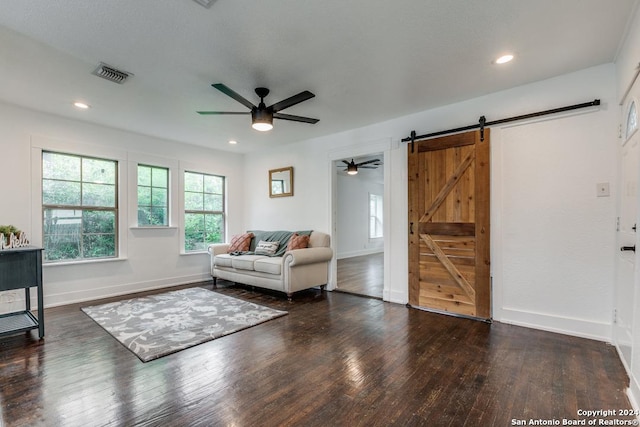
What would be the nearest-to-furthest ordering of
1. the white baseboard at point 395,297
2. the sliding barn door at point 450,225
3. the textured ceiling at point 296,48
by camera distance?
the textured ceiling at point 296,48 < the sliding barn door at point 450,225 < the white baseboard at point 395,297

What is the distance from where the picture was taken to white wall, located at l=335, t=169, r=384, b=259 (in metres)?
8.48

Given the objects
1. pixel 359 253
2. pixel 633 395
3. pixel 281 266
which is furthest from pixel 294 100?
pixel 359 253

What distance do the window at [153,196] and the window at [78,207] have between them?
37 cm

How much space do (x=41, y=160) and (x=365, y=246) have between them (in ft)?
25.4

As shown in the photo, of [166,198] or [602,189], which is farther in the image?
[166,198]

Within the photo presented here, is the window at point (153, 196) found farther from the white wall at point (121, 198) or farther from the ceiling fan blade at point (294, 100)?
the ceiling fan blade at point (294, 100)

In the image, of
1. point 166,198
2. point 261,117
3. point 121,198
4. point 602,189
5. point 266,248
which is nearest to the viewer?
point 602,189

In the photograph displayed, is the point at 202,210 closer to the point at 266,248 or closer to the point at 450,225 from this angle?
the point at 266,248

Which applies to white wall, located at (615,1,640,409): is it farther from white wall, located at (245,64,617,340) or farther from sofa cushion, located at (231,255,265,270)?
sofa cushion, located at (231,255,265,270)

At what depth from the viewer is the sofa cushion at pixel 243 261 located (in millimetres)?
4617

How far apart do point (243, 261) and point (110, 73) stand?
292 cm

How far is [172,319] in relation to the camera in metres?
3.36

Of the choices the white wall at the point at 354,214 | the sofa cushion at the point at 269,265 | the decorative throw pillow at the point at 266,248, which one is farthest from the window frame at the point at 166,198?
the white wall at the point at 354,214

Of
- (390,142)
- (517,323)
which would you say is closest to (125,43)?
(390,142)
